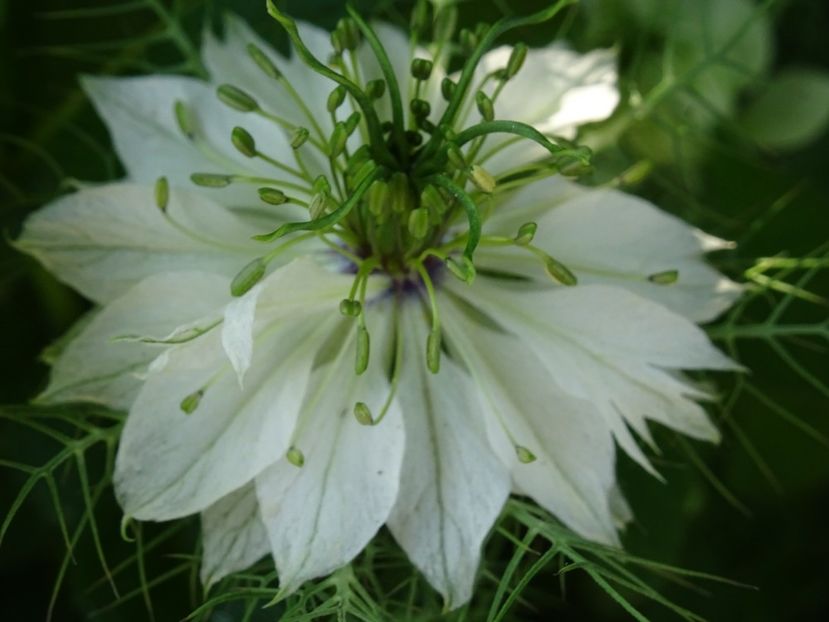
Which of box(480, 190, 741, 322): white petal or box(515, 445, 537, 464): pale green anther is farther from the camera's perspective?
box(480, 190, 741, 322): white petal

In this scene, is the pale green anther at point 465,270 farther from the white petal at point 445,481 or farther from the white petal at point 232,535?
the white petal at point 232,535

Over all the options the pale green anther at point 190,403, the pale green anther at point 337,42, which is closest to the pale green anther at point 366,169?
the pale green anther at point 337,42

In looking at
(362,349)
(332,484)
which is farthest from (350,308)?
(332,484)

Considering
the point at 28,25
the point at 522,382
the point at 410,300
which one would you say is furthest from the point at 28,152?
the point at 522,382

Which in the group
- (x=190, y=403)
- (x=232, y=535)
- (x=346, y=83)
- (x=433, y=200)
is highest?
(x=346, y=83)

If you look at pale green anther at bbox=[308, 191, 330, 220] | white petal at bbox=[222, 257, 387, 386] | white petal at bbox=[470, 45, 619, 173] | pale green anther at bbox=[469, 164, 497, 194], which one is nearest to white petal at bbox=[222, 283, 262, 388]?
white petal at bbox=[222, 257, 387, 386]

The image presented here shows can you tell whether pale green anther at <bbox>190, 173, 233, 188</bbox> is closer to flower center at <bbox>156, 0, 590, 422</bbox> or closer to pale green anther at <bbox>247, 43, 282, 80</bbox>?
flower center at <bbox>156, 0, 590, 422</bbox>

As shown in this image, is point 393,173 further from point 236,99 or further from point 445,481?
point 445,481
